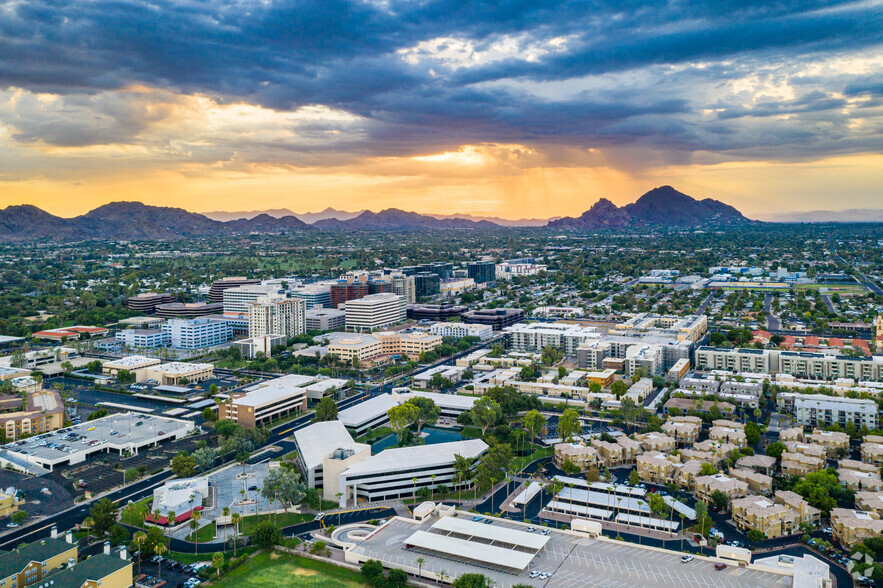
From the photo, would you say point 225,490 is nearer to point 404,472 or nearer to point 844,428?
point 404,472

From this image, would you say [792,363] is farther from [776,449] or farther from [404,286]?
[404,286]

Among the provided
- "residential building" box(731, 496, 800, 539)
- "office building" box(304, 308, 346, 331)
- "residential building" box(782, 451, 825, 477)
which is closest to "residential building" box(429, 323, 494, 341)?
"office building" box(304, 308, 346, 331)

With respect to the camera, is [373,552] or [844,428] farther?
Result: [844,428]

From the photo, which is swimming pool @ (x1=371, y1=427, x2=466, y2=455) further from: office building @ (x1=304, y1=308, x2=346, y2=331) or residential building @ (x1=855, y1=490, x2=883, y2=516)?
office building @ (x1=304, y1=308, x2=346, y2=331)

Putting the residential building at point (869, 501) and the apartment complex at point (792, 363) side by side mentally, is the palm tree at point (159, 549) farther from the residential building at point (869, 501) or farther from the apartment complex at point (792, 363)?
the apartment complex at point (792, 363)

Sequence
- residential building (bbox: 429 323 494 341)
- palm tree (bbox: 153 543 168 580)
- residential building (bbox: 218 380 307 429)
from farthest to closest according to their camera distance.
Answer: residential building (bbox: 429 323 494 341) < residential building (bbox: 218 380 307 429) < palm tree (bbox: 153 543 168 580)

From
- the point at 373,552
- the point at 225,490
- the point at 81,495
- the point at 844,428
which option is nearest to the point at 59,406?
the point at 81,495

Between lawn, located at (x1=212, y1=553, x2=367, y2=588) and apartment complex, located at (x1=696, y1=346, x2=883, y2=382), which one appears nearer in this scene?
lawn, located at (x1=212, y1=553, x2=367, y2=588)
